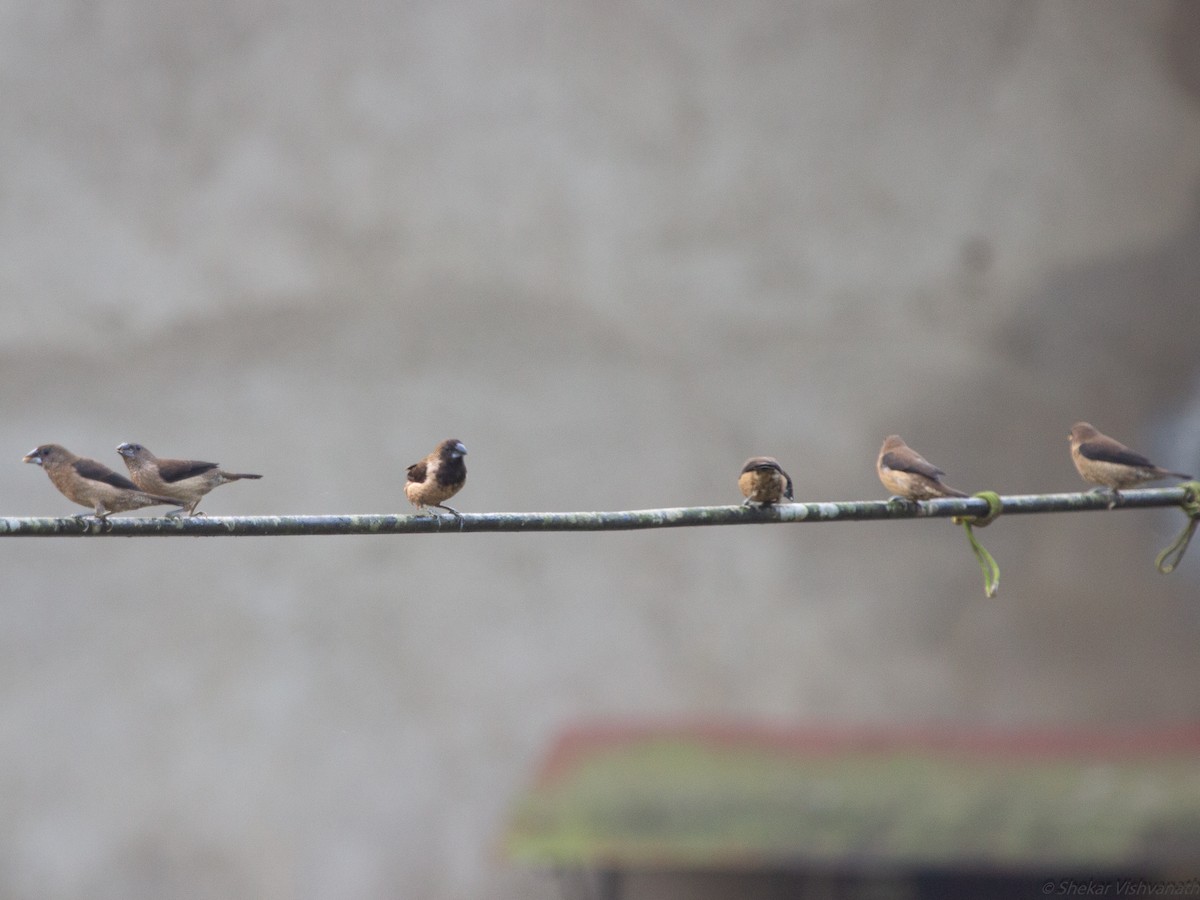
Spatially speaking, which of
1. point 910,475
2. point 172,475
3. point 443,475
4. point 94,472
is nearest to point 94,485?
point 94,472

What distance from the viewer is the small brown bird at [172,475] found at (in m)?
4.59

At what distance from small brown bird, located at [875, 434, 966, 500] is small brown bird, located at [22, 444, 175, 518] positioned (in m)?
2.46

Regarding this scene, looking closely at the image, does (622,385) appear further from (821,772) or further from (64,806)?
(64,806)

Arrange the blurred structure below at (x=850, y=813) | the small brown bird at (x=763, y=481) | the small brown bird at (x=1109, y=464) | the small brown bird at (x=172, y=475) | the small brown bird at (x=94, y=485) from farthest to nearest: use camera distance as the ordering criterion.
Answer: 1. the blurred structure below at (x=850, y=813)
2. the small brown bird at (x=1109, y=464)
3. the small brown bird at (x=172, y=475)
4. the small brown bird at (x=94, y=485)
5. the small brown bird at (x=763, y=481)

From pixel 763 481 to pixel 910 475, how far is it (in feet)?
4.70

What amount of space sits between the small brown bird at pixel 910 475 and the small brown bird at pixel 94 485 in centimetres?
246

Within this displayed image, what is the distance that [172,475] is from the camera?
4.62m

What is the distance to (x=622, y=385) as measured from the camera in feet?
22.6

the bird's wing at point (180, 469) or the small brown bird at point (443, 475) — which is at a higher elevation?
the bird's wing at point (180, 469)

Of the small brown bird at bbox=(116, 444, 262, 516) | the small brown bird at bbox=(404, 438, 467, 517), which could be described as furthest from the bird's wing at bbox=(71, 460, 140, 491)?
the small brown bird at bbox=(404, 438, 467, 517)

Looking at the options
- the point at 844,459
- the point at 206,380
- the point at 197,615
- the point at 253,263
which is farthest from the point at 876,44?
the point at 197,615

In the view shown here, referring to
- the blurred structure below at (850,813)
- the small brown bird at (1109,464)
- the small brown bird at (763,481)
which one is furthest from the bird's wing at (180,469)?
the small brown bird at (1109,464)

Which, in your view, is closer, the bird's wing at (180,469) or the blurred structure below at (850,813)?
the bird's wing at (180,469)

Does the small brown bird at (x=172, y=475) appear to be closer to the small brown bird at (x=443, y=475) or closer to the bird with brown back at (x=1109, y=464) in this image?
the small brown bird at (x=443, y=475)
